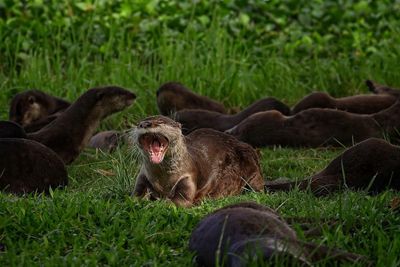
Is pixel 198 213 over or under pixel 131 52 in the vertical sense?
over

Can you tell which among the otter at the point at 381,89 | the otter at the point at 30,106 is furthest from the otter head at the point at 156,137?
the otter at the point at 381,89

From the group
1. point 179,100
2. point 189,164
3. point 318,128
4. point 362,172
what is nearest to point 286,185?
point 362,172

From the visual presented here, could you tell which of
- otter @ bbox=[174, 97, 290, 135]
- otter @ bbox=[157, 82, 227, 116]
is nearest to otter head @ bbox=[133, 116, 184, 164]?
otter @ bbox=[174, 97, 290, 135]

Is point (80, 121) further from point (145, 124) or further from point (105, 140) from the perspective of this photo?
point (145, 124)

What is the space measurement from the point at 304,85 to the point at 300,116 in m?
2.28

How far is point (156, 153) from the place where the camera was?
6.28 metres

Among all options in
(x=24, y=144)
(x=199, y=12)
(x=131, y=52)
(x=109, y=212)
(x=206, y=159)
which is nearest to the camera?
(x=109, y=212)

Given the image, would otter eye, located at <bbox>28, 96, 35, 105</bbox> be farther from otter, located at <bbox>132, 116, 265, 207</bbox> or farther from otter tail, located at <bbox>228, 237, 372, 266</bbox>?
otter tail, located at <bbox>228, 237, 372, 266</bbox>

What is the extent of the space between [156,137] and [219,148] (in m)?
0.96

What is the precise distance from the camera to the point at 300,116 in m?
9.28

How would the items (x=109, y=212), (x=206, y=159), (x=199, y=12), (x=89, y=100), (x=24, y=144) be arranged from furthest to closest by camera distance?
(x=199, y=12) → (x=89, y=100) → (x=24, y=144) → (x=206, y=159) → (x=109, y=212)

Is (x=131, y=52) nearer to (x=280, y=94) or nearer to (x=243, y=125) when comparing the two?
(x=280, y=94)

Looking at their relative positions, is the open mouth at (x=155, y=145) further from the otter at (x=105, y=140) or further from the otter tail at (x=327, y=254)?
the otter at (x=105, y=140)

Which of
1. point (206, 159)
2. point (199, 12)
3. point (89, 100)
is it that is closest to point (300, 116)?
point (89, 100)
